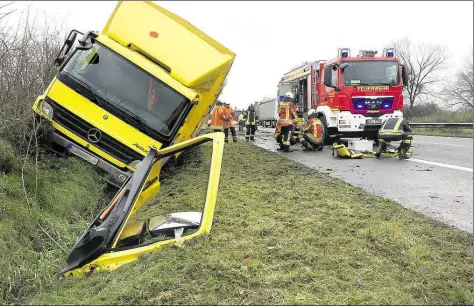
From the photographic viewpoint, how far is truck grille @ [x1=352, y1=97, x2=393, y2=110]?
39.7ft

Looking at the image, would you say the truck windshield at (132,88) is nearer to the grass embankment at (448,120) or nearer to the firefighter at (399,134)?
the firefighter at (399,134)

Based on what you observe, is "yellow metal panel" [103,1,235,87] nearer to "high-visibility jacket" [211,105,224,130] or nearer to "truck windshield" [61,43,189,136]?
"truck windshield" [61,43,189,136]

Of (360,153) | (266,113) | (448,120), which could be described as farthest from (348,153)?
(266,113)

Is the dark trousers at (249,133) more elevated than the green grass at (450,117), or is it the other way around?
the green grass at (450,117)

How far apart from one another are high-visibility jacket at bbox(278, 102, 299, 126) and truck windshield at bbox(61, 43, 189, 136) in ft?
20.9

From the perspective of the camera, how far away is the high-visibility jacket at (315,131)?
40.8 ft

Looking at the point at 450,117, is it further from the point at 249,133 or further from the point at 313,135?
the point at 313,135

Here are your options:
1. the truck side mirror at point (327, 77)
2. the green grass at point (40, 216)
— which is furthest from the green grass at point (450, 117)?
the green grass at point (40, 216)

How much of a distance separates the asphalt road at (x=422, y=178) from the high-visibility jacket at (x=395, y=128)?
0.59 meters

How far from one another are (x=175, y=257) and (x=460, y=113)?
26.1 meters

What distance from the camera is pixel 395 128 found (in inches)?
384

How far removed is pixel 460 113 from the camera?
2492cm

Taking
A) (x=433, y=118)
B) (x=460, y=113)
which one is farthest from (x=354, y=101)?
(x=433, y=118)

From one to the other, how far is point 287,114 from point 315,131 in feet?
4.10
